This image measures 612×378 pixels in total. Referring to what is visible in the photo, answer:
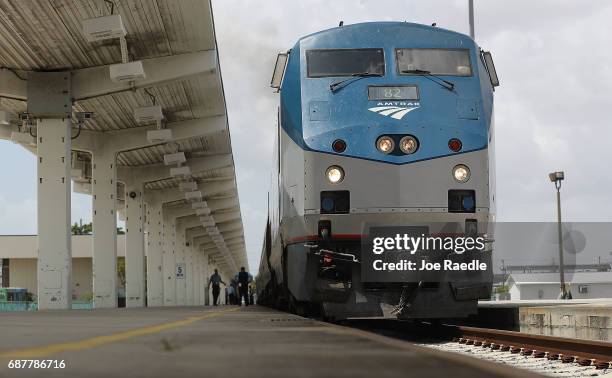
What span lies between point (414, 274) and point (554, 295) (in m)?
59.5

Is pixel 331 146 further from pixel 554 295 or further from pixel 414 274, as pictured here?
pixel 554 295

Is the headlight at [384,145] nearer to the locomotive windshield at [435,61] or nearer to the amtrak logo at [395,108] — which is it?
the amtrak logo at [395,108]

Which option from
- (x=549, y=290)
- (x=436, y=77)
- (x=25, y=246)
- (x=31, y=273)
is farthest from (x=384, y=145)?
(x=549, y=290)

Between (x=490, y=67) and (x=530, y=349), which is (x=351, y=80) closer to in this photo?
(x=490, y=67)

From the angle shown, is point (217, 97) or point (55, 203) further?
point (217, 97)

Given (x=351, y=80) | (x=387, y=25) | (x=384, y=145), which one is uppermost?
(x=387, y=25)

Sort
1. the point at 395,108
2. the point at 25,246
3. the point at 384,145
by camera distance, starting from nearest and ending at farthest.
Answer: the point at 384,145 < the point at 395,108 < the point at 25,246

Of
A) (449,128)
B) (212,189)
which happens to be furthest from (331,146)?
(212,189)

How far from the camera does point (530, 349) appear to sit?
28.0 ft

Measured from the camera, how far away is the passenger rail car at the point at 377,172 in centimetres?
925

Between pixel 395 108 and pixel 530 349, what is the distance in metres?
3.28

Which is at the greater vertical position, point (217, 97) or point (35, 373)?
point (217, 97)

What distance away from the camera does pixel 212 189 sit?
4116cm

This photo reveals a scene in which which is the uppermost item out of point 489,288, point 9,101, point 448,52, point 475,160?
point 9,101
